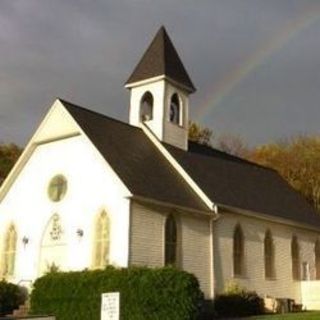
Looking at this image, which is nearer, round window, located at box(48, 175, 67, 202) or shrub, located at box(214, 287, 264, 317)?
shrub, located at box(214, 287, 264, 317)

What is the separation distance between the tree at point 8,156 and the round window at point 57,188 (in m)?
35.0

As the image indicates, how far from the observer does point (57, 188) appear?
31594 millimetres

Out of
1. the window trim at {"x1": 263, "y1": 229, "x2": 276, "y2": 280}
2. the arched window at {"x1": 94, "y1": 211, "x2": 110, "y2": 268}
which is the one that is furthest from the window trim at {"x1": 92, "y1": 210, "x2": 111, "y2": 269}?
the window trim at {"x1": 263, "y1": 229, "x2": 276, "y2": 280}

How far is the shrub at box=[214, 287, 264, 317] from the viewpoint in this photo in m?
30.2

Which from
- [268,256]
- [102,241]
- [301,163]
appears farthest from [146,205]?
[301,163]

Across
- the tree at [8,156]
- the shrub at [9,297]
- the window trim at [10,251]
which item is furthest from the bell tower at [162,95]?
the tree at [8,156]

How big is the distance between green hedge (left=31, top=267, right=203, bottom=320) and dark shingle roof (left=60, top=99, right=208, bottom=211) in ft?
13.5

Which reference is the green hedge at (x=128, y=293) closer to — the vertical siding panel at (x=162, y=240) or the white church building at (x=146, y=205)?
the white church building at (x=146, y=205)

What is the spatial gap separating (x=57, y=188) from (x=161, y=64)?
10.4 meters

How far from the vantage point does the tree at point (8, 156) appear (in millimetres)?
66219

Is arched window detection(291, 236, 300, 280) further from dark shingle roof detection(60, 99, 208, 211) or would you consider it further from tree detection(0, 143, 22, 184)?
tree detection(0, 143, 22, 184)

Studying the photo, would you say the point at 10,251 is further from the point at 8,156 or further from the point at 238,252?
the point at 8,156

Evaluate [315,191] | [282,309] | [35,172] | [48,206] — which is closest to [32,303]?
[48,206]

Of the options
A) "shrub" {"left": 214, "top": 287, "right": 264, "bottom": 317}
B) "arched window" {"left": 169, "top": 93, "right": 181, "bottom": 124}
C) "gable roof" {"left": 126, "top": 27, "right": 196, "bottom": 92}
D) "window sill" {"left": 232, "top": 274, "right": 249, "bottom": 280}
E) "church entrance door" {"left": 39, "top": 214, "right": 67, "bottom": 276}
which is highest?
"gable roof" {"left": 126, "top": 27, "right": 196, "bottom": 92}
